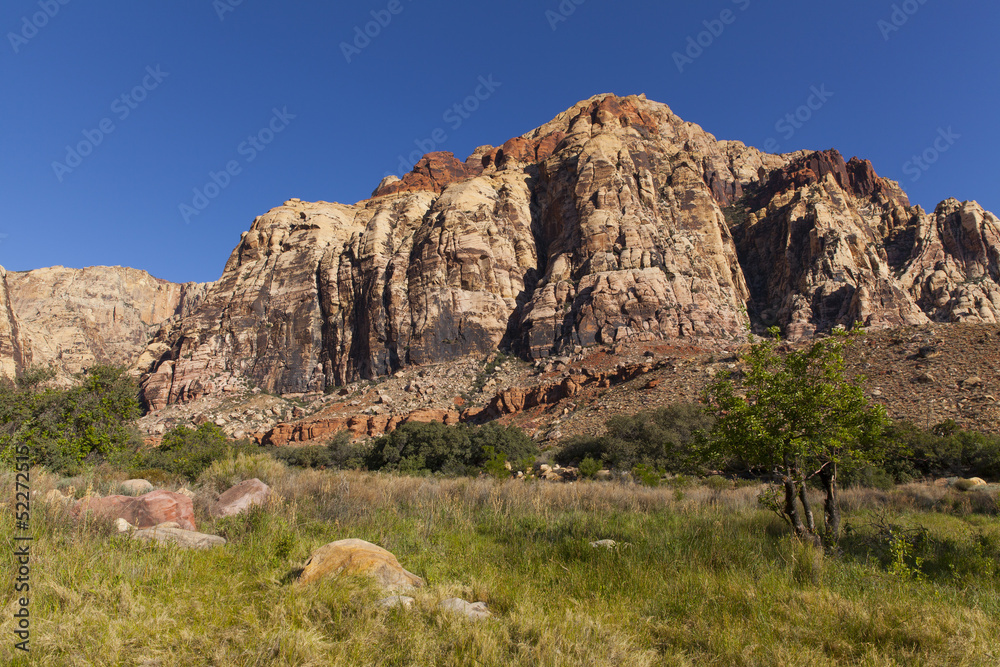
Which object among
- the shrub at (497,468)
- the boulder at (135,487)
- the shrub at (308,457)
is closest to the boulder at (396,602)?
the boulder at (135,487)

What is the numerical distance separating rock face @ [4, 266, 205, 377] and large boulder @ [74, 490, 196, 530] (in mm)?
91567

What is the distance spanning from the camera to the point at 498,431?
21.6 metres

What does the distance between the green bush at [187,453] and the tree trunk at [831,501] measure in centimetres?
1313

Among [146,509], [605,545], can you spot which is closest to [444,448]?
[146,509]

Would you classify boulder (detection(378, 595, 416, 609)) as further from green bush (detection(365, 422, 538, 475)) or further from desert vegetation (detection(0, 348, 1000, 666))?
green bush (detection(365, 422, 538, 475))

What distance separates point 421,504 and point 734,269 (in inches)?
2560

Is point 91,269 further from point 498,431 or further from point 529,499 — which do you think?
point 529,499

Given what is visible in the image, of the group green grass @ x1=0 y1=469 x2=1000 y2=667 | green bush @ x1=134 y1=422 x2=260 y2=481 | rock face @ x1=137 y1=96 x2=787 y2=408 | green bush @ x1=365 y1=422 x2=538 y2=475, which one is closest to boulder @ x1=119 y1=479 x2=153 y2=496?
green bush @ x1=134 y1=422 x2=260 y2=481

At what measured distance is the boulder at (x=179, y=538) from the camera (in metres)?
4.79

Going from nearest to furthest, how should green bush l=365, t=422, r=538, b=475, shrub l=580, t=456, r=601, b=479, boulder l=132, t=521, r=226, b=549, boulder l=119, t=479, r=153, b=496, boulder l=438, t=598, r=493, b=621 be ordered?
1. boulder l=438, t=598, r=493, b=621
2. boulder l=132, t=521, r=226, b=549
3. boulder l=119, t=479, r=153, b=496
4. shrub l=580, t=456, r=601, b=479
5. green bush l=365, t=422, r=538, b=475

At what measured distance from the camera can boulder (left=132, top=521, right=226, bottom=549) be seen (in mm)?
4793

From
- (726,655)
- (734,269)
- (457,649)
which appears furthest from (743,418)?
(734,269)

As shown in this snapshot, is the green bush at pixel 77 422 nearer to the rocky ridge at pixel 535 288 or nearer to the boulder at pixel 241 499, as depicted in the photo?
the boulder at pixel 241 499

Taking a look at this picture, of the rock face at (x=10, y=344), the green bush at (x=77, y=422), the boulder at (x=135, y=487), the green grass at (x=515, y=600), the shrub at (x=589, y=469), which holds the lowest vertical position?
the green grass at (x=515, y=600)
